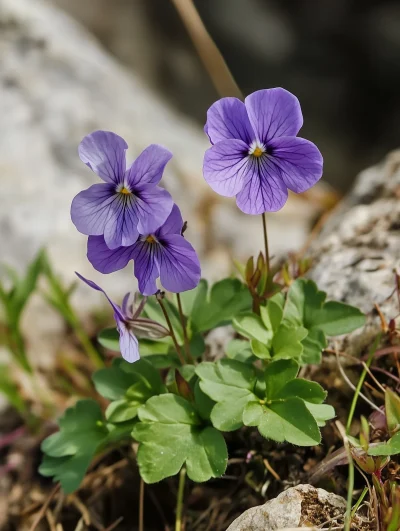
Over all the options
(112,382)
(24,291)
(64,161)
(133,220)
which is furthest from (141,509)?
(64,161)

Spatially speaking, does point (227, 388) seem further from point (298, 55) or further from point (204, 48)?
point (298, 55)

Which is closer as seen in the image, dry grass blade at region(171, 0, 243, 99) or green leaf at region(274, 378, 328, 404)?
green leaf at region(274, 378, 328, 404)

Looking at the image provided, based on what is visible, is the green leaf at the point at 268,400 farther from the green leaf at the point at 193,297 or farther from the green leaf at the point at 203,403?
the green leaf at the point at 193,297

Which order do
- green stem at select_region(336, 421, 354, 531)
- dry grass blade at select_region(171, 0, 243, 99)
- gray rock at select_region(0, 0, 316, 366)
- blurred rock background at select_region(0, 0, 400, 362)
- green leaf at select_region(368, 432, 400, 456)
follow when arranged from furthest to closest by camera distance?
1. dry grass blade at select_region(171, 0, 243, 99)
2. blurred rock background at select_region(0, 0, 400, 362)
3. gray rock at select_region(0, 0, 316, 366)
4. green leaf at select_region(368, 432, 400, 456)
5. green stem at select_region(336, 421, 354, 531)

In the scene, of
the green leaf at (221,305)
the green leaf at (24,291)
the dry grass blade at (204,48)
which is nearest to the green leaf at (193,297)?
the green leaf at (221,305)

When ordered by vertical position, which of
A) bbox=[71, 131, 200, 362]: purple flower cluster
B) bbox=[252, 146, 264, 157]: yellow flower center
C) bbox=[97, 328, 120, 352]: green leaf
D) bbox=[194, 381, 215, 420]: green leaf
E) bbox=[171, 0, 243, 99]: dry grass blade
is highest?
bbox=[171, 0, 243, 99]: dry grass blade

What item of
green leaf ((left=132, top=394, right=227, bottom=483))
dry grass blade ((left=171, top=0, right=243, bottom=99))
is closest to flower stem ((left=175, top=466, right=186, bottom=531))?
green leaf ((left=132, top=394, right=227, bottom=483))

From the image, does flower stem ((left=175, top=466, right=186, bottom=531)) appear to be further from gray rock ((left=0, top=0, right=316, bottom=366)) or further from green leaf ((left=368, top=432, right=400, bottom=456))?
gray rock ((left=0, top=0, right=316, bottom=366))
